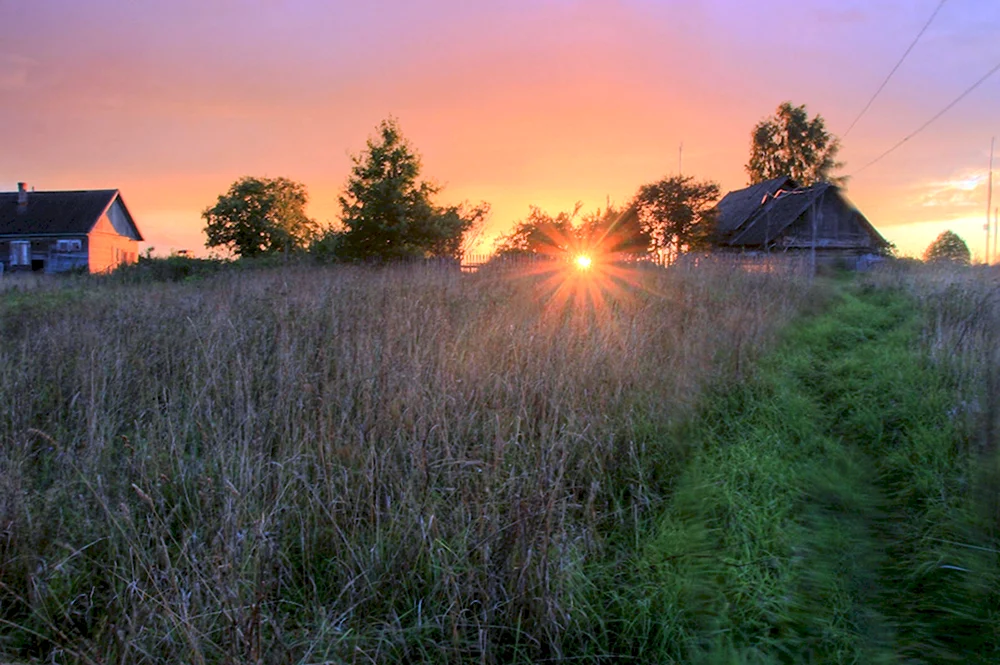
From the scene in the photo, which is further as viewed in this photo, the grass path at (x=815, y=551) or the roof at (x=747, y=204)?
the roof at (x=747, y=204)

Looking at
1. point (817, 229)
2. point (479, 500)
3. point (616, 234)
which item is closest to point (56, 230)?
point (616, 234)

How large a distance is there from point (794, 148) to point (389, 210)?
1292 inches

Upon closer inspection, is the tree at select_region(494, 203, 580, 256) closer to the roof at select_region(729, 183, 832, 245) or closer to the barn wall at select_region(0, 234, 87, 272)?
the roof at select_region(729, 183, 832, 245)

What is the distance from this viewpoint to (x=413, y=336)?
4.41 metres

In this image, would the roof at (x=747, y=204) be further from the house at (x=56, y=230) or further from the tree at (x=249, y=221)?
the house at (x=56, y=230)

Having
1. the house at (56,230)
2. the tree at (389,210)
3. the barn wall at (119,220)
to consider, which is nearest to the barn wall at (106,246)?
the house at (56,230)

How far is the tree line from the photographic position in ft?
73.0

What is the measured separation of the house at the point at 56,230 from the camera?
3272 cm

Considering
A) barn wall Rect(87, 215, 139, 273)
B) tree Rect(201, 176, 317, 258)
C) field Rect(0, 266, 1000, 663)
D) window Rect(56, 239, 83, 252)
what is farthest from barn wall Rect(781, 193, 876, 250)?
window Rect(56, 239, 83, 252)

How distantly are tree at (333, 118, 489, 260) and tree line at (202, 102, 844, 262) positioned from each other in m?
0.04

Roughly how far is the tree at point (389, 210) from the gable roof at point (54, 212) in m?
22.3

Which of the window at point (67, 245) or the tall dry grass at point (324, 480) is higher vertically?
the window at point (67, 245)

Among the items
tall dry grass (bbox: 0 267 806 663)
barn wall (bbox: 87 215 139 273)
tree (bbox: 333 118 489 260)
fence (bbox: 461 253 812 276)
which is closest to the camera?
tall dry grass (bbox: 0 267 806 663)

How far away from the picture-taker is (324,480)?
8.41 feet
